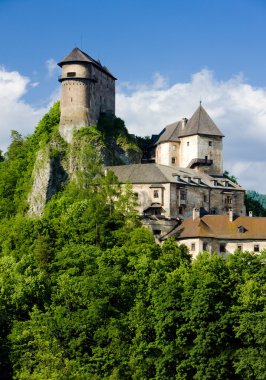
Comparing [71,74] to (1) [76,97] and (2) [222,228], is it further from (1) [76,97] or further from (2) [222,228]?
(2) [222,228]

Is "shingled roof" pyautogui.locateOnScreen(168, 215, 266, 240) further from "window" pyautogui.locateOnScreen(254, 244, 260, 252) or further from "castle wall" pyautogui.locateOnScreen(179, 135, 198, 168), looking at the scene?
"castle wall" pyautogui.locateOnScreen(179, 135, 198, 168)

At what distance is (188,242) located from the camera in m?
82.0

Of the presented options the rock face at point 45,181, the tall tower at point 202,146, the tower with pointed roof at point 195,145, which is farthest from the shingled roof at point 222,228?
the rock face at point 45,181

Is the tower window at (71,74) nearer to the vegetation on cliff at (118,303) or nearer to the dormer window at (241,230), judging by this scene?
the vegetation on cliff at (118,303)

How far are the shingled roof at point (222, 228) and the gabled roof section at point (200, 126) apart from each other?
55.9 feet

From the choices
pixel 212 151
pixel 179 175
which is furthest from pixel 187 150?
pixel 179 175

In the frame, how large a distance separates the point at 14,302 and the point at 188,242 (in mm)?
19740

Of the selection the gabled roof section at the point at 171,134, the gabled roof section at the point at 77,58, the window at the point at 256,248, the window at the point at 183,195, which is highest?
the gabled roof section at the point at 77,58

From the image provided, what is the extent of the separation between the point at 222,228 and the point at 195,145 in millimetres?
18065

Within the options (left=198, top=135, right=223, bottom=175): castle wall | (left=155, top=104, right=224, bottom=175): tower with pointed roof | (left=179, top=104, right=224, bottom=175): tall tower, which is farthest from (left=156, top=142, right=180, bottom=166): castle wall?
(left=198, top=135, right=223, bottom=175): castle wall

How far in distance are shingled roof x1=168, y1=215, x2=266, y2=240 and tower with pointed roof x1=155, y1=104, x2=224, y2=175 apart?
14112 mm

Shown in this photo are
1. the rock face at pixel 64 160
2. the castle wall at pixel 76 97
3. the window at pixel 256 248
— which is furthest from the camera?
the castle wall at pixel 76 97

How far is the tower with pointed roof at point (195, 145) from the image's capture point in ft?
323

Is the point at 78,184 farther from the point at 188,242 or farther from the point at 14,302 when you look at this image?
the point at 14,302
